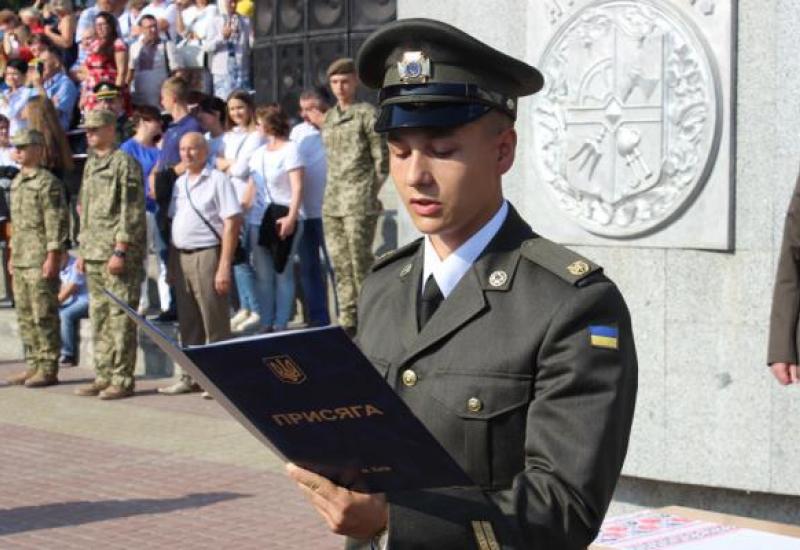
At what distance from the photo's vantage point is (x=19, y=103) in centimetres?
1658

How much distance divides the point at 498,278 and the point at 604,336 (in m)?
0.25

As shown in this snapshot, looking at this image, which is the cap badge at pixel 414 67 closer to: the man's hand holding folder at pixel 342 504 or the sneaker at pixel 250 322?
the man's hand holding folder at pixel 342 504

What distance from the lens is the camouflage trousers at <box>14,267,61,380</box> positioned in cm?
1233

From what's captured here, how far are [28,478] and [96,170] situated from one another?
9.48ft

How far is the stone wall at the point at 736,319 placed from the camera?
610cm

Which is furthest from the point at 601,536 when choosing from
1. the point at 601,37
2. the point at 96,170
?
the point at 96,170

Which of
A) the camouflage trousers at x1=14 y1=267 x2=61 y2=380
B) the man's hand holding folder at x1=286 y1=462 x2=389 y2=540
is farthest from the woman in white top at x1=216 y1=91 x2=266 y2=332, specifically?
the man's hand holding folder at x1=286 y1=462 x2=389 y2=540

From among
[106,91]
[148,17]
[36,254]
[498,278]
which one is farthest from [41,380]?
[498,278]

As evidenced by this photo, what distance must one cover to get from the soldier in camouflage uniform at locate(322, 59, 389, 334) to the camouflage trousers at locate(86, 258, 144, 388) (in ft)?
4.70

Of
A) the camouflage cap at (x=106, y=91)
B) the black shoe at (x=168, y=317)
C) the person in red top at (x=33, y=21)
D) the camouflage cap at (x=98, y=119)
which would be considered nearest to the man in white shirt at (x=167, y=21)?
the camouflage cap at (x=106, y=91)

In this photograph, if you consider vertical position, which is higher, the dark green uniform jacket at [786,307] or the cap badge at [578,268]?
the cap badge at [578,268]

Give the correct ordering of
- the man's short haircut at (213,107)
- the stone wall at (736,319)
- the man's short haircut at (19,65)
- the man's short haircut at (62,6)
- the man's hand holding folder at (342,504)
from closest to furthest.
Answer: the man's hand holding folder at (342,504), the stone wall at (736,319), the man's short haircut at (213,107), the man's short haircut at (19,65), the man's short haircut at (62,6)

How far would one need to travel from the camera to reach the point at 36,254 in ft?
39.9

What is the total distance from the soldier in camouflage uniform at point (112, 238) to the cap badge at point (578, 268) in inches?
338
